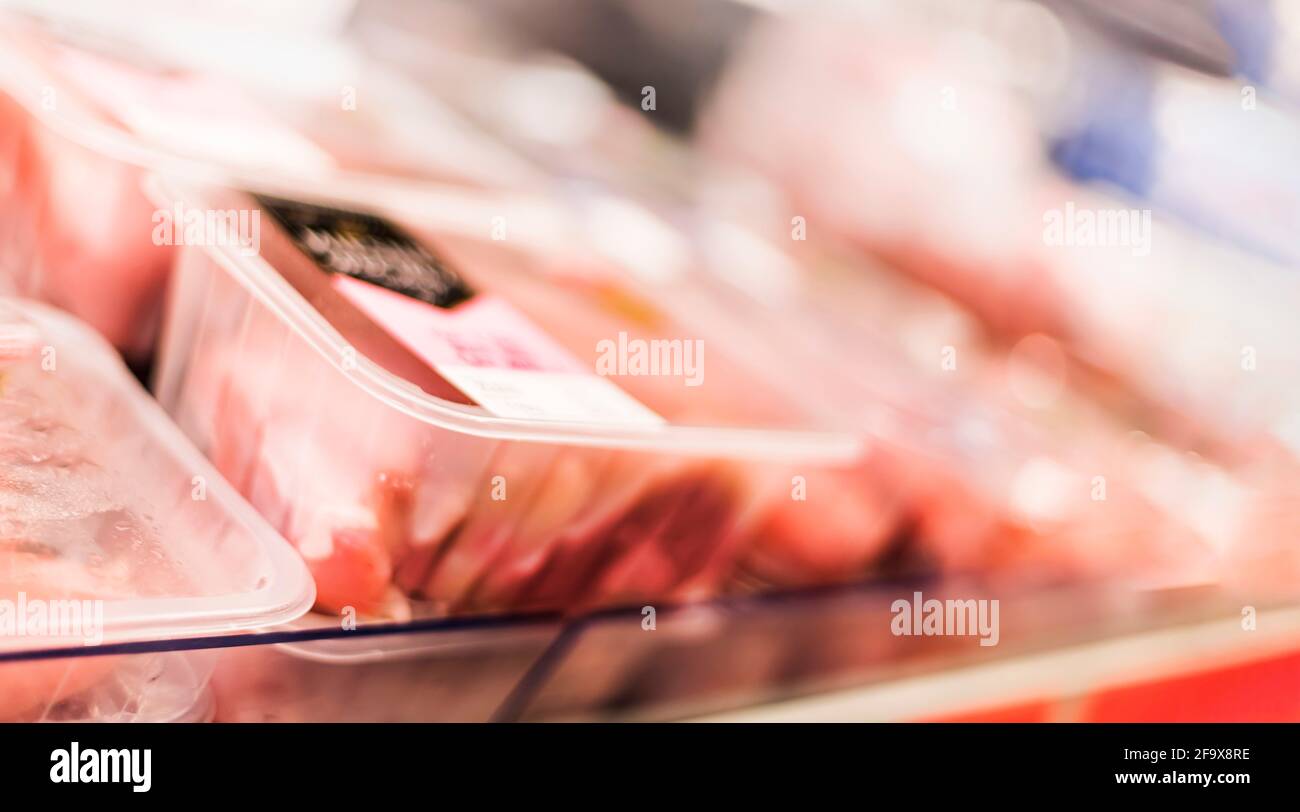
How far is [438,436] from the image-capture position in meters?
1.08

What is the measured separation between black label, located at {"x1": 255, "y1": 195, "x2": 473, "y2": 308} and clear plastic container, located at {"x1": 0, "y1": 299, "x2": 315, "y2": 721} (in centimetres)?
24

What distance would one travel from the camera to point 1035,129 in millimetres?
1848

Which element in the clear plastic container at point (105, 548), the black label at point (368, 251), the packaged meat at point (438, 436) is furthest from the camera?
the black label at point (368, 251)

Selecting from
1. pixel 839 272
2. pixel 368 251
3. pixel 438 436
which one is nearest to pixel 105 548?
pixel 438 436

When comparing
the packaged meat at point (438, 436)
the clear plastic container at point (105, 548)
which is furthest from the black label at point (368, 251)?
the clear plastic container at point (105, 548)

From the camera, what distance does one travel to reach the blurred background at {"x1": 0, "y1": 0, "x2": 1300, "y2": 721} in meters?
1.17

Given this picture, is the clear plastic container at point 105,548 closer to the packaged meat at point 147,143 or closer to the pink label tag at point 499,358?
the packaged meat at point 147,143

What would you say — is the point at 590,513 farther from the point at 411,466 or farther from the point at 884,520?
the point at 884,520

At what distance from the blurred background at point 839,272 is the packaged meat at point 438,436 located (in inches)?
0.9

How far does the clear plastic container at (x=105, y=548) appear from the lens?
3.16 ft

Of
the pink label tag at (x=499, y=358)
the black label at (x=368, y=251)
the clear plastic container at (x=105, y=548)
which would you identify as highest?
the black label at (x=368, y=251)
